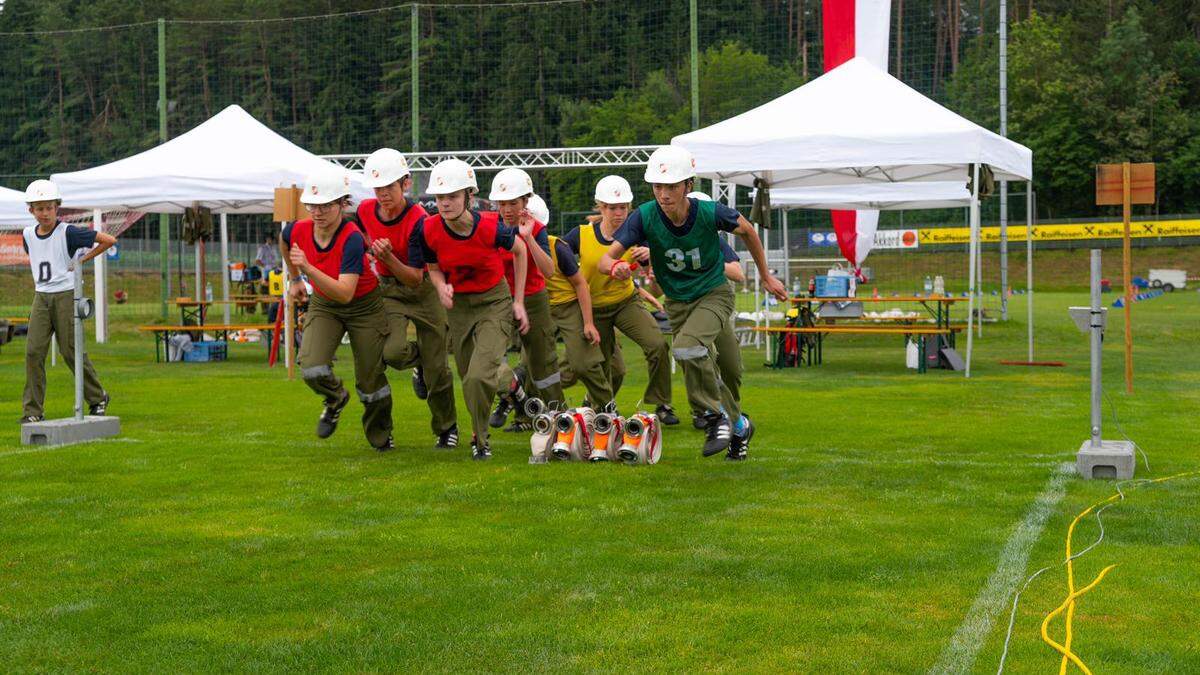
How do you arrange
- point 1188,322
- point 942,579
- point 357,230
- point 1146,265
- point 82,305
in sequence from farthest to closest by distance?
point 1146,265
point 1188,322
point 82,305
point 357,230
point 942,579

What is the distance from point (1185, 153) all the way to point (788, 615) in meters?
65.7

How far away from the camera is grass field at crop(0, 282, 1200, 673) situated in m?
4.98

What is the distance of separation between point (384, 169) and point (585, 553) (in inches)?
154

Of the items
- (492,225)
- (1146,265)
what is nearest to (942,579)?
(492,225)

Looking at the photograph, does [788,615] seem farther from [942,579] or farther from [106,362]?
[106,362]

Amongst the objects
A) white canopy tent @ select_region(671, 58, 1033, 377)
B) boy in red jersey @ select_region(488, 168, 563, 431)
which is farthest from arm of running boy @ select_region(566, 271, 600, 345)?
white canopy tent @ select_region(671, 58, 1033, 377)

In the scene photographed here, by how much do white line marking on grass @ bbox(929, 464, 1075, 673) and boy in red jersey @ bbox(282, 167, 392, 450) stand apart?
14.5 ft

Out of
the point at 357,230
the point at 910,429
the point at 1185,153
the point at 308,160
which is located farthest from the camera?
the point at 1185,153

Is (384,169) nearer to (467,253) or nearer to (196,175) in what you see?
(467,253)

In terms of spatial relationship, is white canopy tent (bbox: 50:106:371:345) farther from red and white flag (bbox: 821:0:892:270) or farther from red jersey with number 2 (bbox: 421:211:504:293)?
red jersey with number 2 (bbox: 421:211:504:293)

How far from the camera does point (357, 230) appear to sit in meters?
9.50

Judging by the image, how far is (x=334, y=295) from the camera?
9320 millimetres

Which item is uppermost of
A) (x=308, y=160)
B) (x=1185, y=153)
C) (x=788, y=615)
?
(x=1185, y=153)

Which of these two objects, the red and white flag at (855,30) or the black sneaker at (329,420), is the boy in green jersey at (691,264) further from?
the red and white flag at (855,30)
